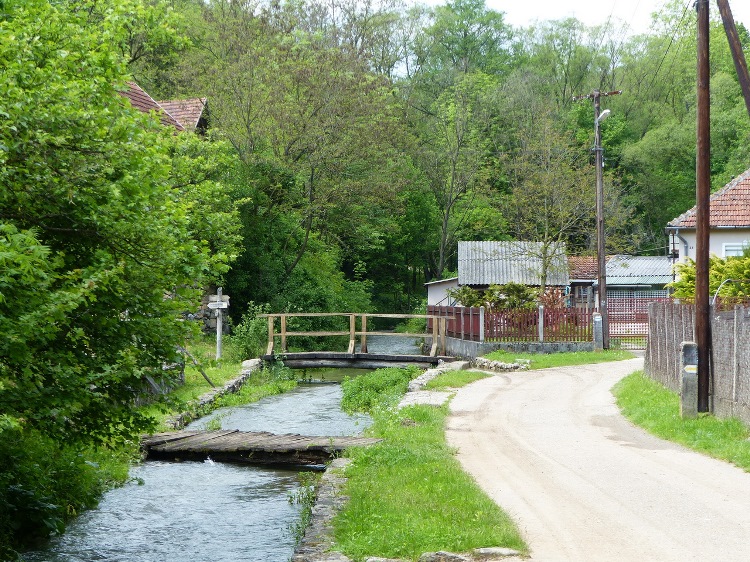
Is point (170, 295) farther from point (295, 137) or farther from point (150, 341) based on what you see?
point (295, 137)

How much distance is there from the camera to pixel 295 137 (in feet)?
123

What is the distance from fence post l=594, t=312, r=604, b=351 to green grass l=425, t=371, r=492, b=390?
6980mm

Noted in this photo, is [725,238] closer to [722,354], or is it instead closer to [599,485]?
[722,354]

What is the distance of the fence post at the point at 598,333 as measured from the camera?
3084 cm

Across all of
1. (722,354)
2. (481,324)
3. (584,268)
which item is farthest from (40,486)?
(584,268)

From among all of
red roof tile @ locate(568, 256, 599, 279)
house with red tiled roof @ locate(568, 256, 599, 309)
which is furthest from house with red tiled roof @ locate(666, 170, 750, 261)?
red roof tile @ locate(568, 256, 599, 279)

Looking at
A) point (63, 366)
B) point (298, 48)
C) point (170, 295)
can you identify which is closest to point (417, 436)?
point (170, 295)

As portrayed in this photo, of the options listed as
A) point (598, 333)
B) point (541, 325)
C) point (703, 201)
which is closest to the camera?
point (703, 201)

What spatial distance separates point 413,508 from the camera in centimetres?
916

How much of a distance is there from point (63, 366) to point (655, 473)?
694cm

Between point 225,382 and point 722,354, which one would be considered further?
point 225,382

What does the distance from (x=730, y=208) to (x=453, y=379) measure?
1705cm

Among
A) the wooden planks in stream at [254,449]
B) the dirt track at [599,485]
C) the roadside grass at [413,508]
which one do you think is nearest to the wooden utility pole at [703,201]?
the dirt track at [599,485]

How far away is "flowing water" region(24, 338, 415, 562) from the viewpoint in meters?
9.92
